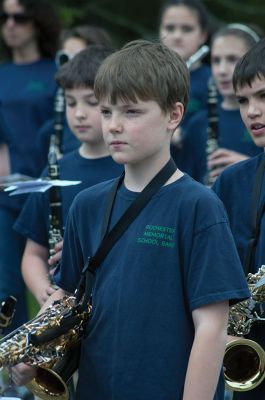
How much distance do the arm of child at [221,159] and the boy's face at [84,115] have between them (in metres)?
1.04

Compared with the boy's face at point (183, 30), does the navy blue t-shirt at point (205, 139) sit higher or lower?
lower

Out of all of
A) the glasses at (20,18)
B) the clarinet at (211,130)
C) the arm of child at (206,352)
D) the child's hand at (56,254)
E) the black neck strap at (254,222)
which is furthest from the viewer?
the glasses at (20,18)

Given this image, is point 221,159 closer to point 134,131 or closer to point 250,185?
point 250,185

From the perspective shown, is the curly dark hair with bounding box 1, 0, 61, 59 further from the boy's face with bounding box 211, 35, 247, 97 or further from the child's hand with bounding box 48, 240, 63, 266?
the child's hand with bounding box 48, 240, 63, 266

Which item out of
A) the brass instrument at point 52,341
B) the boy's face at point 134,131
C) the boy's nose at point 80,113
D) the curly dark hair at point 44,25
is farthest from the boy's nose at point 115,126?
the curly dark hair at point 44,25

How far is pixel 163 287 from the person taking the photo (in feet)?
10.9

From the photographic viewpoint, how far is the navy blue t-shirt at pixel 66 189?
4742 millimetres


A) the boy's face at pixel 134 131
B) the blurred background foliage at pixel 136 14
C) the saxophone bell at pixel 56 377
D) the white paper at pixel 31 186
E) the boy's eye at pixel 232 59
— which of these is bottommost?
the blurred background foliage at pixel 136 14

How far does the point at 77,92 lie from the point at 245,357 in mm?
1641

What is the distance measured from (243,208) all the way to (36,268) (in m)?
1.25

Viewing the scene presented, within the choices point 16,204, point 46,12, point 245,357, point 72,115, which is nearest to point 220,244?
point 245,357

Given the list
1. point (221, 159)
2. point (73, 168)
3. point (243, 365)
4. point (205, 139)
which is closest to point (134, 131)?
point (243, 365)

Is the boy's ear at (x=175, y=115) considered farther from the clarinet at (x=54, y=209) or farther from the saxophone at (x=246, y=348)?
the clarinet at (x=54, y=209)

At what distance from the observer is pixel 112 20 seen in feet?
44.6
